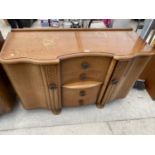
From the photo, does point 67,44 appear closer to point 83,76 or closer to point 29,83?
point 83,76

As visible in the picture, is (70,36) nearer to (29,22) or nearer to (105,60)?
(105,60)

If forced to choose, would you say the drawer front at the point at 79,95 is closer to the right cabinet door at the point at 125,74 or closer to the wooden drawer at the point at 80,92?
the wooden drawer at the point at 80,92

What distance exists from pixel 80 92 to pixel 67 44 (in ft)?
1.35

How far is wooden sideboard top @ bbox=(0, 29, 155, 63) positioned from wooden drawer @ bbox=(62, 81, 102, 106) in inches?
11.6

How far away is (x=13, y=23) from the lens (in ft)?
6.33

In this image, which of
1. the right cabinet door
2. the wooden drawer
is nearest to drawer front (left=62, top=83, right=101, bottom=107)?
the wooden drawer

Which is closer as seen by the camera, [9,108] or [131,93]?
[9,108]

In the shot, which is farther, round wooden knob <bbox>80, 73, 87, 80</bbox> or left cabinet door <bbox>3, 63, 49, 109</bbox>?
round wooden knob <bbox>80, 73, 87, 80</bbox>

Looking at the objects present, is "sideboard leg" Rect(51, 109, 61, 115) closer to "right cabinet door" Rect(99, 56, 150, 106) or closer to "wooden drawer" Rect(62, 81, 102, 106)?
"wooden drawer" Rect(62, 81, 102, 106)

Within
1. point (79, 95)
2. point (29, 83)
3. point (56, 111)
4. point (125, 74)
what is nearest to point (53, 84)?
point (29, 83)

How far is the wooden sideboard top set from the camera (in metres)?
0.83

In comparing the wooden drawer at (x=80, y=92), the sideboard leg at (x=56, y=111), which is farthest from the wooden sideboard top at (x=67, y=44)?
the sideboard leg at (x=56, y=111)
